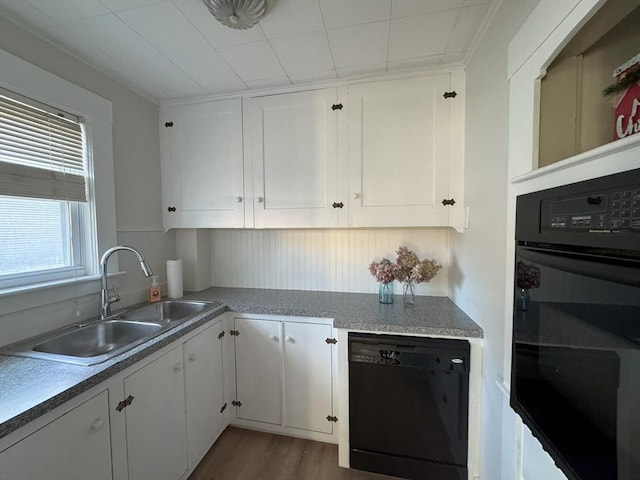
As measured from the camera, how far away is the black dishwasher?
1.38 meters

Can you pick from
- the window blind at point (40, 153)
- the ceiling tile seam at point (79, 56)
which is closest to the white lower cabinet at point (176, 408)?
the window blind at point (40, 153)

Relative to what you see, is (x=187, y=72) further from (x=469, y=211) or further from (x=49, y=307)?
(x=469, y=211)

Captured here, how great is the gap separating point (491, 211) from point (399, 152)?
0.73m

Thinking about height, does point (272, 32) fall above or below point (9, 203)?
above

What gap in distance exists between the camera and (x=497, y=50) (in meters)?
1.13

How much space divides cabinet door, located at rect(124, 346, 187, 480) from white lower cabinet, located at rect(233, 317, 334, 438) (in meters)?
0.45

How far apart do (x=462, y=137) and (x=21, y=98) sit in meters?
2.26

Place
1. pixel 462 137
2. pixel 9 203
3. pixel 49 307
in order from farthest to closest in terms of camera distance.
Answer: pixel 462 137, pixel 49 307, pixel 9 203

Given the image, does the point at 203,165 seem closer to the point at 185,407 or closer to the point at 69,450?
the point at 185,407

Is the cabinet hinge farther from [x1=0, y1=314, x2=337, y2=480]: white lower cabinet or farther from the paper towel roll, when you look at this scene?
the paper towel roll

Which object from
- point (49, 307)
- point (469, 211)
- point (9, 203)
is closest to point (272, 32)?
point (469, 211)

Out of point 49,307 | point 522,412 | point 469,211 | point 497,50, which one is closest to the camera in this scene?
point 522,412

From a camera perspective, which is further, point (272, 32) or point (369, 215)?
point (369, 215)

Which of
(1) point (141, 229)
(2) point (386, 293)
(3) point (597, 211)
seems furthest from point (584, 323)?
(1) point (141, 229)
